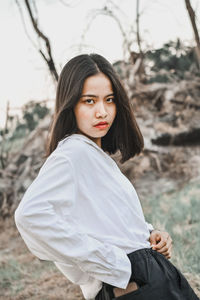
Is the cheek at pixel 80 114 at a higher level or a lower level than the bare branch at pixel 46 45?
lower

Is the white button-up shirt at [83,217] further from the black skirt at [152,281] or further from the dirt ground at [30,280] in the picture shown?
the dirt ground at [30,280]

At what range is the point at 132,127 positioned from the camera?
191 cm

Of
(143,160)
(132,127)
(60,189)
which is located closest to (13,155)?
(143,160)

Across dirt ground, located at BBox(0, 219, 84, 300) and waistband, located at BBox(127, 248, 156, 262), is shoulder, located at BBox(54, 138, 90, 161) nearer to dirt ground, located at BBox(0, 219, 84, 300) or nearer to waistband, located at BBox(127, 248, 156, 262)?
waistband, located at BBox(127, 248, 156, 262)

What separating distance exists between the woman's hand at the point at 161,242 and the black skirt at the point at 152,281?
62mm

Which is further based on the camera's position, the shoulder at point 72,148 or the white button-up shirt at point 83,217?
the shoulder at point 72,148

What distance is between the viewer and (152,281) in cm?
135

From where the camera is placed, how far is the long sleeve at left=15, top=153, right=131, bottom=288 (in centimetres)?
121

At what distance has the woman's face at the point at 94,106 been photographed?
156 cm

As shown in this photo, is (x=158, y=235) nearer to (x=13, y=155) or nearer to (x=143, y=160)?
(x=143, y=160)

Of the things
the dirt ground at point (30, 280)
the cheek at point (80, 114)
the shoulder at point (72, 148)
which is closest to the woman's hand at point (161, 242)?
the shoulder at point (72, 148)

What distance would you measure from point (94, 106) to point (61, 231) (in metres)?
0.63

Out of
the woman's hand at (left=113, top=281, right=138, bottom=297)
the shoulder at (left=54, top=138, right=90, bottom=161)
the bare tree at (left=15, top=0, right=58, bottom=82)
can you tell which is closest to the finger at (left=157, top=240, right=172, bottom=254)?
the woman's hand at (left=113, top=281, right=138, bottom=297)

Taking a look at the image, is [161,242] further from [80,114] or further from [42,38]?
[42,38]
